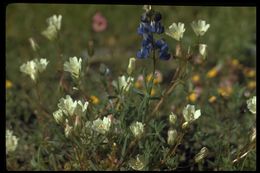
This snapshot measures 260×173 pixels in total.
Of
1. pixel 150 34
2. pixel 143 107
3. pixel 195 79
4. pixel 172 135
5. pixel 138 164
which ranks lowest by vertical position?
pixel 138 164

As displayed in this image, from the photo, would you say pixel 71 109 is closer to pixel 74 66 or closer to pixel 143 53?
pixel 74 66

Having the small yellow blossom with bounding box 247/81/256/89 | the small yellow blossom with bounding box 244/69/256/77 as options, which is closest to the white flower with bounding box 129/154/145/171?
the small yellow blossom with bounding box 247/81/256/89

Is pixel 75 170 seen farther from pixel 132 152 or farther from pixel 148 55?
pixel 148 55

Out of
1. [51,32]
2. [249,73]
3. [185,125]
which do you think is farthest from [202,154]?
[249,73]

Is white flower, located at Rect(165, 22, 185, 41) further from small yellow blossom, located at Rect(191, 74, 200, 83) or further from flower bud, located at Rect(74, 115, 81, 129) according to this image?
small yellow blossom, located at Rect(191, 74, 200, 83)

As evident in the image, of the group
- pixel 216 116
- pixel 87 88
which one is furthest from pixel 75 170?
pixel 87 88

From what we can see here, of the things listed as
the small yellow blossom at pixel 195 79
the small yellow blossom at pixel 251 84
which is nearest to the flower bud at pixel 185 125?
the small yellow blossom at pixel 251 84

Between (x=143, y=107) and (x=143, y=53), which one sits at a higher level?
(x=143, y=53)
